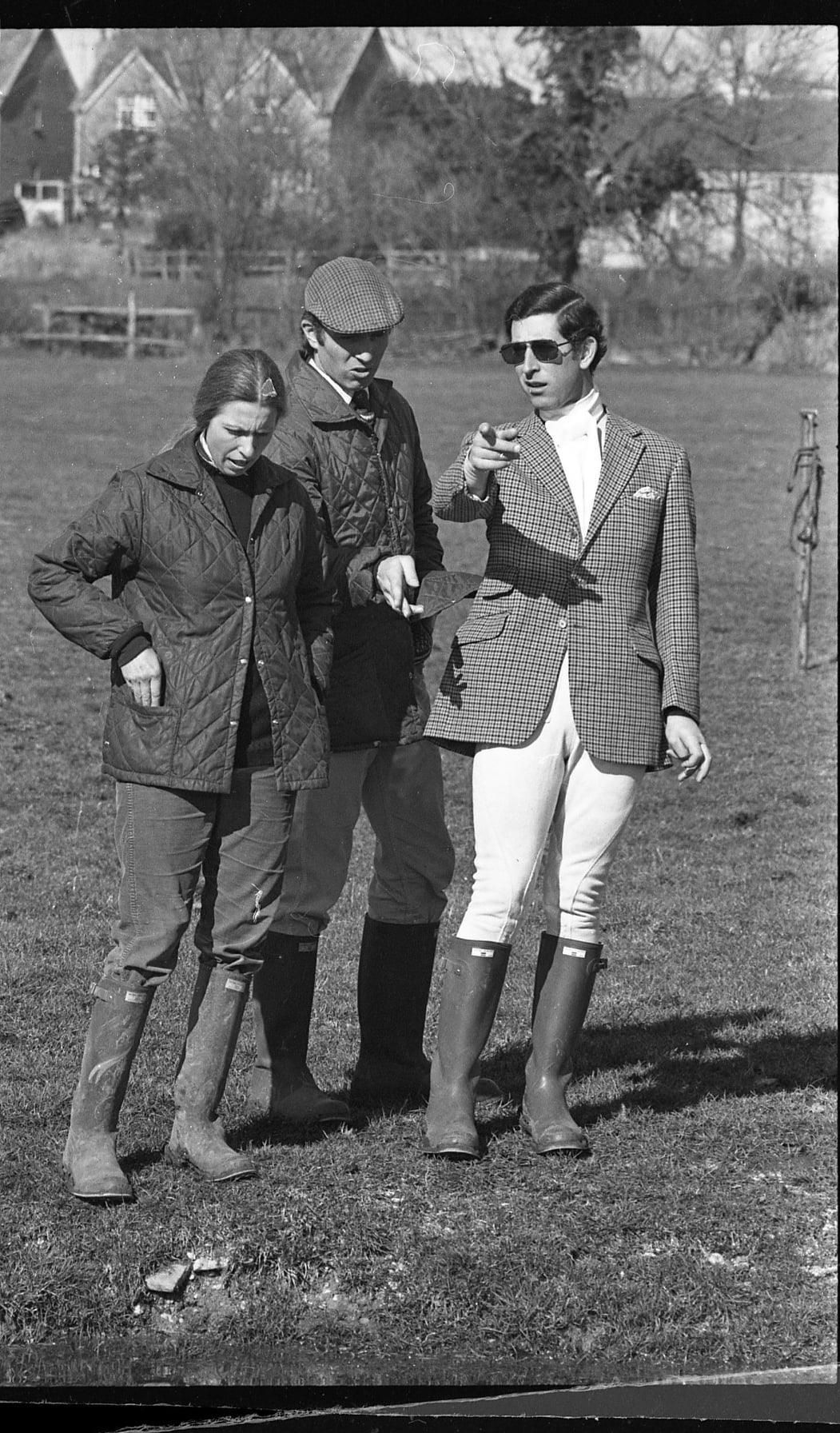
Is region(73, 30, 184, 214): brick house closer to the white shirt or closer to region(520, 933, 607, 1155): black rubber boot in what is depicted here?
the white shirt

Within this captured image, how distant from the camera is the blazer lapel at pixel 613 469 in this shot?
155 inches

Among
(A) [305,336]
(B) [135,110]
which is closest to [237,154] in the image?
(B) [135,110]

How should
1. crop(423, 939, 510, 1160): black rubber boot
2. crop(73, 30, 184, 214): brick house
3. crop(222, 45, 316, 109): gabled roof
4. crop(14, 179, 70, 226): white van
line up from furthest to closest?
crop(222, 45, 316, 109): gabled roof → crop(14, 179, 70, 226): white van → crop(73, 30, 184, 214): brick house → crop(423, 939, 510, 1160): black rubber boot

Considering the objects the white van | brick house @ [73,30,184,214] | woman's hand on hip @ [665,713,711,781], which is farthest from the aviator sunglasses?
the white van

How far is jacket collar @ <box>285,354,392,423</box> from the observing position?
3.97 metres

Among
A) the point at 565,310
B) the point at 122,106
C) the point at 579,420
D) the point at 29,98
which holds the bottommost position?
the point at 579,420

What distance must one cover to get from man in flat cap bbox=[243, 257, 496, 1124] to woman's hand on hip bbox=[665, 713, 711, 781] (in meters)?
0.64

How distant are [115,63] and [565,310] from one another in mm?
5687

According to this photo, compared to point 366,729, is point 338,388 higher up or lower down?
higher up

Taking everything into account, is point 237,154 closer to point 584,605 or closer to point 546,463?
point 546,463

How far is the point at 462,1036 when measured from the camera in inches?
158

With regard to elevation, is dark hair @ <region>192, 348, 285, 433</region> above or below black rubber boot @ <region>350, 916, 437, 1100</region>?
above

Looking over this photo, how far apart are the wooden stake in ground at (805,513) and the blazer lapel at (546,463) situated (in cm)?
698

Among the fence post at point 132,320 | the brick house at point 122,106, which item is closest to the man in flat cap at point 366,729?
the brick house at point 122,106
